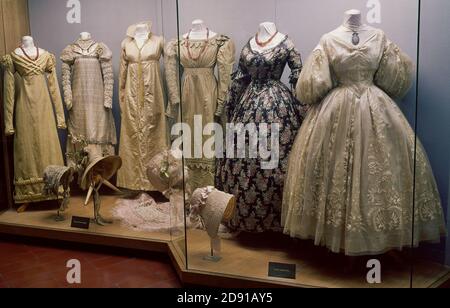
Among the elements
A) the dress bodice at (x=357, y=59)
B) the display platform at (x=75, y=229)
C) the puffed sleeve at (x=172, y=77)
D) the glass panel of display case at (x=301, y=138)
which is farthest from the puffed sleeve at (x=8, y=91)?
the dress bodice at (x=357, y=59)

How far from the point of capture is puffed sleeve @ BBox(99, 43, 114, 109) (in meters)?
4.07

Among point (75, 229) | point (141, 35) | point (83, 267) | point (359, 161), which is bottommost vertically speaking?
point (83, 267)

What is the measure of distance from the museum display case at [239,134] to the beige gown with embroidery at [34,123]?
0.04 feet

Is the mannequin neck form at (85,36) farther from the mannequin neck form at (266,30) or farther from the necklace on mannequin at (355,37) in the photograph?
the necklace on mannequin at (355,37)

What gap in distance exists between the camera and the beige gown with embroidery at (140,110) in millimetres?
3873

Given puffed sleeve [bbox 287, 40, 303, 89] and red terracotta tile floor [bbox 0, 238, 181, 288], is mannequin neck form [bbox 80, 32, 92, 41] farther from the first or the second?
puffed sleeve [bbox 287, 40, 303, 89]

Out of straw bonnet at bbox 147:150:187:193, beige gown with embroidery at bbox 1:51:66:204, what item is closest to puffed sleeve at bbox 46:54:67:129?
beige gown with embroidery at bbox 1:51:66:204

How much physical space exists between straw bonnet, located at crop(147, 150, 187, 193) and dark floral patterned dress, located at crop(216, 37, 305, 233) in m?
0.36

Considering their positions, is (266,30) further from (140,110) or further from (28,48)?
(28,48)

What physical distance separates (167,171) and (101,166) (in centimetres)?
59

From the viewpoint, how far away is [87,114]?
13.6 ft

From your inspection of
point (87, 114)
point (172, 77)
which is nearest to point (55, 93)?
point (87, 114)
